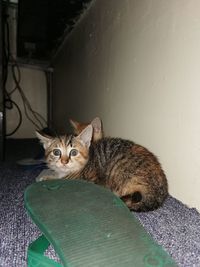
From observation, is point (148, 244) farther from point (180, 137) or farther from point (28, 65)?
point (28, 65)

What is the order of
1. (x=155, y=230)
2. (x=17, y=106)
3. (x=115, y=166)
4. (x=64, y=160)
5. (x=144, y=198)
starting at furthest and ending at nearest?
(x=17, y=106) < (x=64, y=160) < (x=115, y=166) < (x=144, y=198) < (x=155, y=230)

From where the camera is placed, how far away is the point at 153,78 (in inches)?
44.2

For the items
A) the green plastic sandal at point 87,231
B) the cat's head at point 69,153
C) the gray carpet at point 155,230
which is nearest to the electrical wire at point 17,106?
the cat's head at point 69,153

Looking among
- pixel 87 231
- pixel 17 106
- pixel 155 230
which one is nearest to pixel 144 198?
pixel 155 230

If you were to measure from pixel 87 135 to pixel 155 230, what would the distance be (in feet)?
1.95

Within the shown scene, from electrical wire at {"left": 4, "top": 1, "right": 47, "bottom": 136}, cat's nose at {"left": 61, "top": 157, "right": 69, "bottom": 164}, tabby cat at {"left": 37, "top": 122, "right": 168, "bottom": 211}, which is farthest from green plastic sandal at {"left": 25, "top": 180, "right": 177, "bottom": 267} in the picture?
electrical wire at {"left": 4, "top": 1, "right": 47, "bottom": 136}

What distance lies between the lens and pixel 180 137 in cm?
96

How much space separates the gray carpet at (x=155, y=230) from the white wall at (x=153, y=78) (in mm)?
70

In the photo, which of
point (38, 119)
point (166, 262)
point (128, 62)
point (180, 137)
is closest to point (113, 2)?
point (128, 62)

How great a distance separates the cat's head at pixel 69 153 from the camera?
4.19 feet

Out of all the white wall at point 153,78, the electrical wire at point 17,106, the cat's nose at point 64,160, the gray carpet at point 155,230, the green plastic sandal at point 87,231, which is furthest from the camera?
the electrical wire at point 17,106

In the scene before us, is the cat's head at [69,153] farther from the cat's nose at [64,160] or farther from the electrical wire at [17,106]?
the electrical wire at [17,106]

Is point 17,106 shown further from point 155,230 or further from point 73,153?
point 155,230

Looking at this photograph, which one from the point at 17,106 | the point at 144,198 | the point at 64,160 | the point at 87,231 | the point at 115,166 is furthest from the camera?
the point at 17,106
